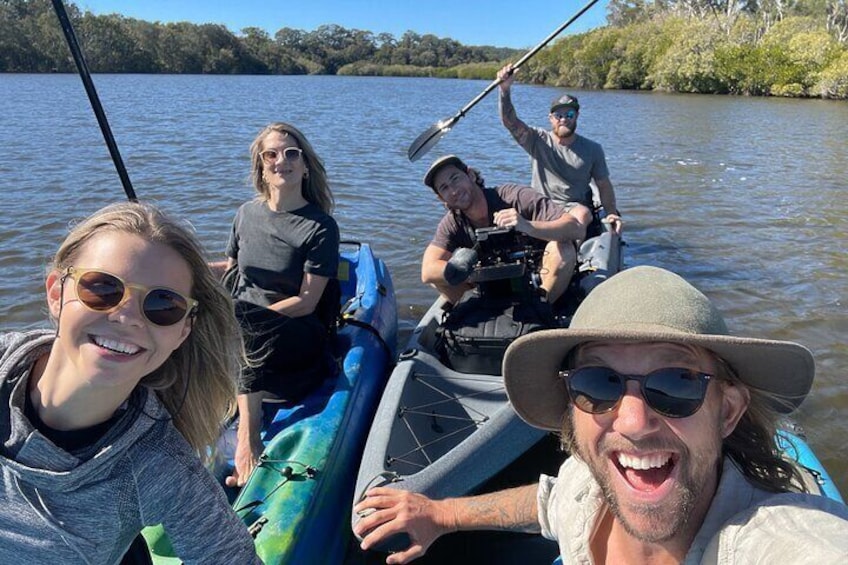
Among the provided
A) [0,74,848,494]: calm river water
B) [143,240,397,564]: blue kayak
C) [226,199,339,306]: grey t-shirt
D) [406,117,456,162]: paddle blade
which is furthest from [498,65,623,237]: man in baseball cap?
[226,199,339,306]: grey t-shirt

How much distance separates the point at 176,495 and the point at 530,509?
3.40ft

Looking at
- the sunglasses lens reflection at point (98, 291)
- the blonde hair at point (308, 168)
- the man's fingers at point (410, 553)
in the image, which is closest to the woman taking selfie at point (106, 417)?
the sunglasses lens reflection at point (98, 291)

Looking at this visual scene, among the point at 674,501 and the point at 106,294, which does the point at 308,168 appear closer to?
the point at 106,294

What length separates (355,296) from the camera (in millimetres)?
4742

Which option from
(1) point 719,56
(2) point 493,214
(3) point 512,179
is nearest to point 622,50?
(1) point 719,56

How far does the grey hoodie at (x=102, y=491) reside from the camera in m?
1.44

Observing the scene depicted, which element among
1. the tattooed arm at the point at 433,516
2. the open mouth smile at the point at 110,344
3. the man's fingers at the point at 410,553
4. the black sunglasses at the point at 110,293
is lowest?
the man's fingers at the point at 410,553

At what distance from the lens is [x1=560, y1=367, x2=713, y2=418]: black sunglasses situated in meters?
1.36

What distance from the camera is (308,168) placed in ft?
11.6

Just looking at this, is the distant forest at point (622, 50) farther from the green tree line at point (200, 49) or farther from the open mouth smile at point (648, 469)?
the open mouth smile at point (648, 469)

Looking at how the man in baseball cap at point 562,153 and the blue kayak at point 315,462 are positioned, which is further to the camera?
the man in baseball cap at point 562,153

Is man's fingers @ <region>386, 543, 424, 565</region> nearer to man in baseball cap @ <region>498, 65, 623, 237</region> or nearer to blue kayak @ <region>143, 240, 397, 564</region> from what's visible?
blue kayak @ <region>143, 240, 397, 564</region>

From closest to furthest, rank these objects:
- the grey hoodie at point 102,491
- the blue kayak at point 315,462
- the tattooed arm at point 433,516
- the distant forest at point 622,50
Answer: the grey hoodie at point 102,491
the tattooed arm at point 433,516
the blue kayak at point 315,462
the distant forest at point 622,50

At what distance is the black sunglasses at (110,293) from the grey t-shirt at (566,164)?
17.0 ft
